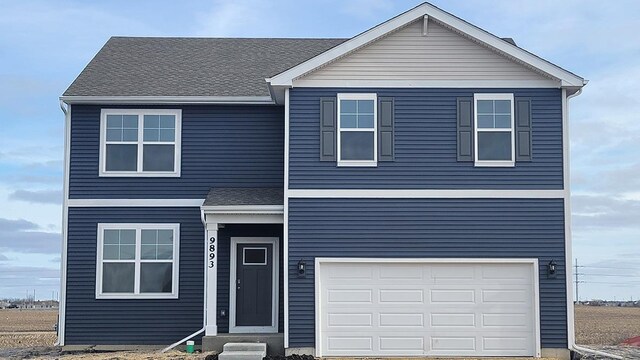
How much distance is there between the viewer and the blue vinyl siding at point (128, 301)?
19.7 meters

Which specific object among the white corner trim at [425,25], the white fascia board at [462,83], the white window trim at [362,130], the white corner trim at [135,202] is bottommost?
the white corner trim at [135,202]

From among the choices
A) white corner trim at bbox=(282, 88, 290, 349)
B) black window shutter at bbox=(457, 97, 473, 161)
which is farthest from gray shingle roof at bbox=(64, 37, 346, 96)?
black window shutter at bbox=(457, 97, 473, 161)

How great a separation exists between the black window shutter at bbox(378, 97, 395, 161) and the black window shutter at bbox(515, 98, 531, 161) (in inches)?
100.0

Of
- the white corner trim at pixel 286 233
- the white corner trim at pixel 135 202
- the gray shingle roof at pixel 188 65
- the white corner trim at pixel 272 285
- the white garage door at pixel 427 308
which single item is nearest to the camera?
the white corner trim at pixel 286 233

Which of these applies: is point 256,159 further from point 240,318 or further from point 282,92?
point 240,318

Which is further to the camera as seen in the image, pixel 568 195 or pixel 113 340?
pixel 113 340

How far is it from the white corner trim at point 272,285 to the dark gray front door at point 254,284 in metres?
0.06

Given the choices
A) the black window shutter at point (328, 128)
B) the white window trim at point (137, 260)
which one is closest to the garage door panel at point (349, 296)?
the black window shutter at point (328, 128)

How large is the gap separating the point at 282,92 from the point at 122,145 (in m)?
3.95

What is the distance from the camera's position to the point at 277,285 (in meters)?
19.9

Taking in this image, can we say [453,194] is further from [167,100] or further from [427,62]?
[167,100]

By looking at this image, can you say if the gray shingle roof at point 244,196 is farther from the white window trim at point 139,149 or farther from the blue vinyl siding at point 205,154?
the white window trim at point 139,149

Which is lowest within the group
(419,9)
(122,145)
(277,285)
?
(277,285)

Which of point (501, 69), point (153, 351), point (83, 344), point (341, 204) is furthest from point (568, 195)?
point (83, 344)
